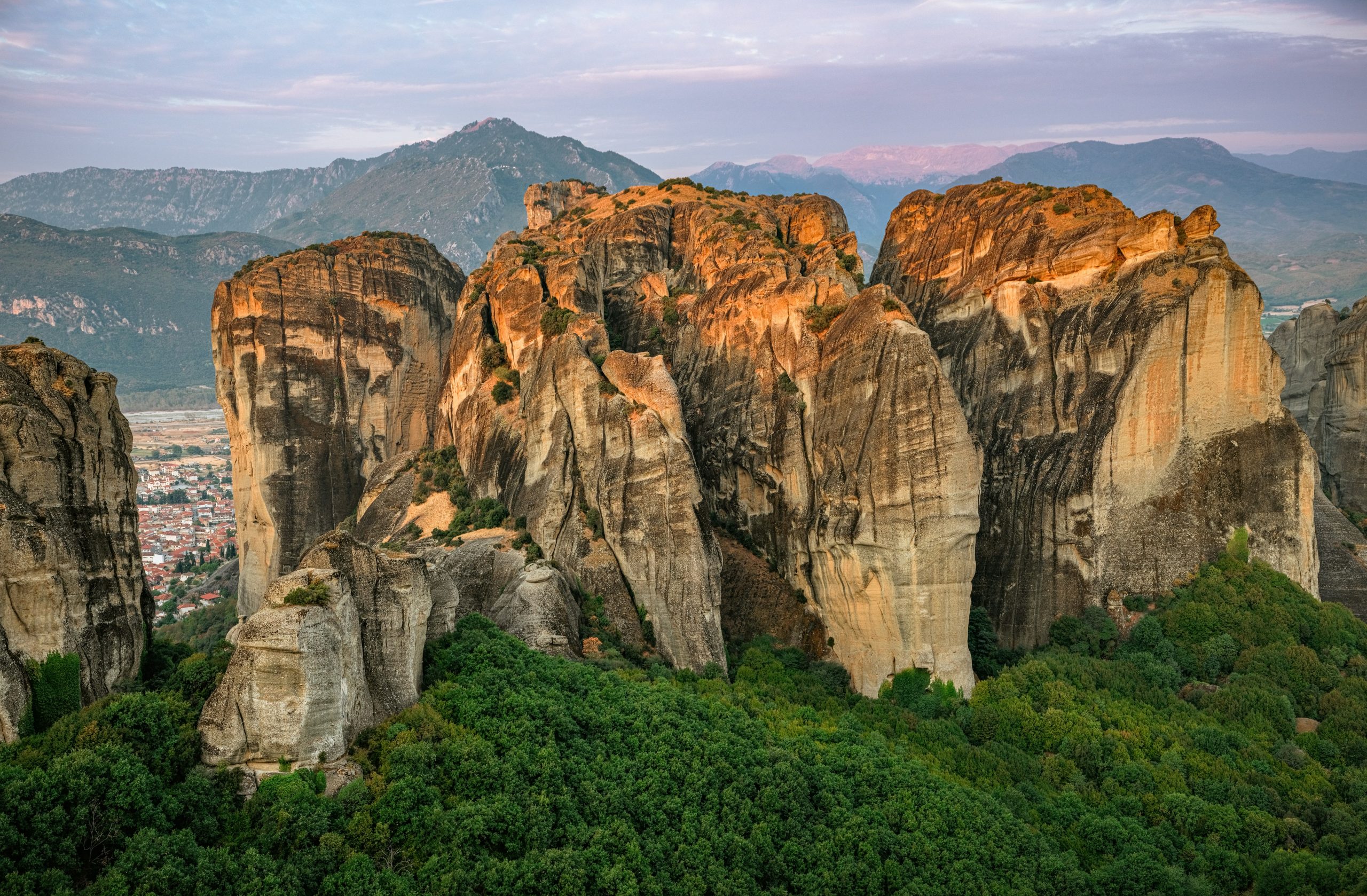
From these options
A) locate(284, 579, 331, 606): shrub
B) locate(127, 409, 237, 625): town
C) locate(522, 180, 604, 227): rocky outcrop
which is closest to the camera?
locate(284, 579, 331, 606): shrub

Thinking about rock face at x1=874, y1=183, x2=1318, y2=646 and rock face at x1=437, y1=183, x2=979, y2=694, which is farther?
rock face at x1=874, y1=183, x2=1318, y2=646

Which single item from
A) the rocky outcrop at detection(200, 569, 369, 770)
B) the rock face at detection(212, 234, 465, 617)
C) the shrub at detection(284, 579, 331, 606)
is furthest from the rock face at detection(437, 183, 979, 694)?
Result: the rocky outcrop at detection(200, 569, 369, 770)

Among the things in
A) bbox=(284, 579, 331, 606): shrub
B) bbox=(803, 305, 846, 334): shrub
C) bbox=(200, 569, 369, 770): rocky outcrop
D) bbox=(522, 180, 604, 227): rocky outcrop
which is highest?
bbox=(522, 180, 604, 227): rocky outcrop

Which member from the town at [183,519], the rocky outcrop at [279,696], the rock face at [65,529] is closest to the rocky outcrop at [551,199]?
the town at [183,519]

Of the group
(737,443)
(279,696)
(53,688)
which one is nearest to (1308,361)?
(737,443)

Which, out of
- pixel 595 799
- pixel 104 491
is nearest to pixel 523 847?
pixel 595 799

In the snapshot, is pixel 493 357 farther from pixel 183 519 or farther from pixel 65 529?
pixel 183 519

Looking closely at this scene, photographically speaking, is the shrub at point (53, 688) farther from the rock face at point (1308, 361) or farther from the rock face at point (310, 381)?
the rock face at point (1308, 361)

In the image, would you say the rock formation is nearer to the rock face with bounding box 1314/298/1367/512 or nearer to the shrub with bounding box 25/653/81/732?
the shrub with bounding box 25/653/81/732
